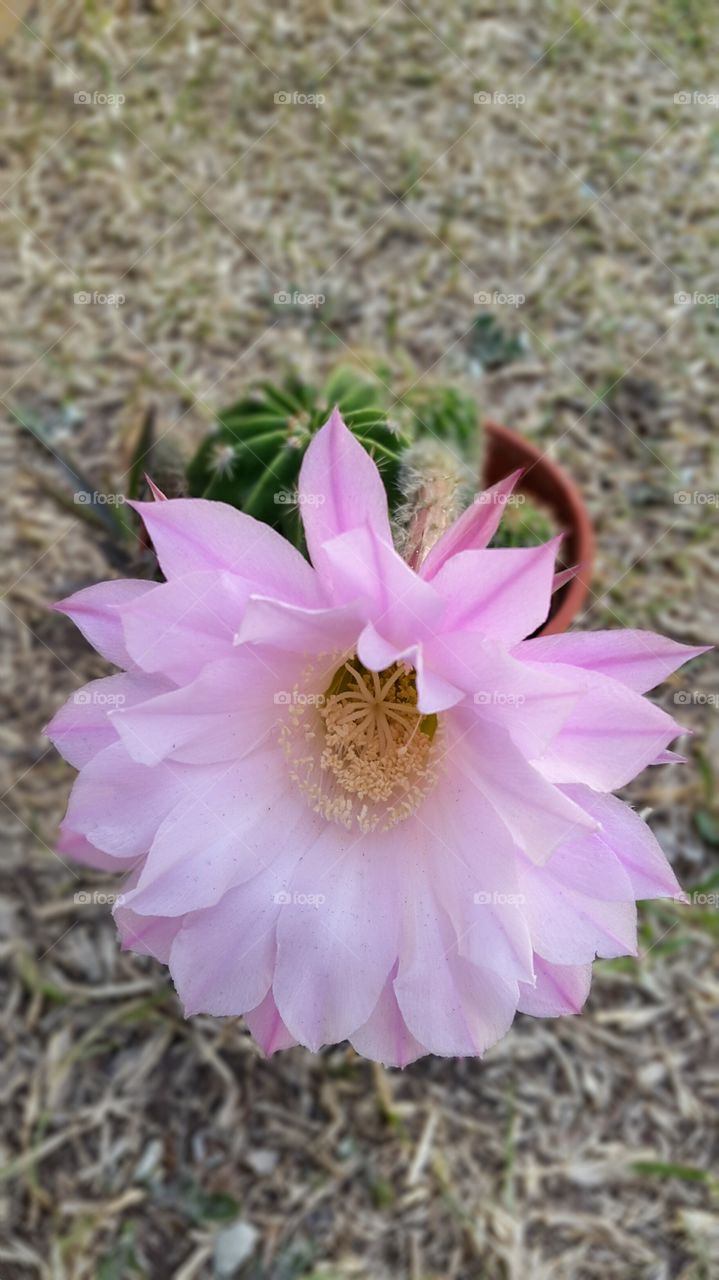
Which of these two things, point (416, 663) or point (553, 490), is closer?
point (416, 663)

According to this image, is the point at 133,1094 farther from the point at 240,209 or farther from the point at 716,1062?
the point at 240,209

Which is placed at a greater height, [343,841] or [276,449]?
[276,449]

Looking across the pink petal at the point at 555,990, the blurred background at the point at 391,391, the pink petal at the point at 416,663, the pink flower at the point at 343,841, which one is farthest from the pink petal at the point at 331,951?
the blurred background at the point at 391,391

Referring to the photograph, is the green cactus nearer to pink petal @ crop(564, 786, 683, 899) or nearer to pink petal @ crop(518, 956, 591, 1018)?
pink petal @ crop(564, 786, 683, 899)

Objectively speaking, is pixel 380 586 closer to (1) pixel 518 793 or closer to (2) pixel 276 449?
(1) pixel 518 793

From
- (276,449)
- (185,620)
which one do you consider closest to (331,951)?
(185,620)

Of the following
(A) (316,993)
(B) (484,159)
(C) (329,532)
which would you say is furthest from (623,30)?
(A) (316,993)
